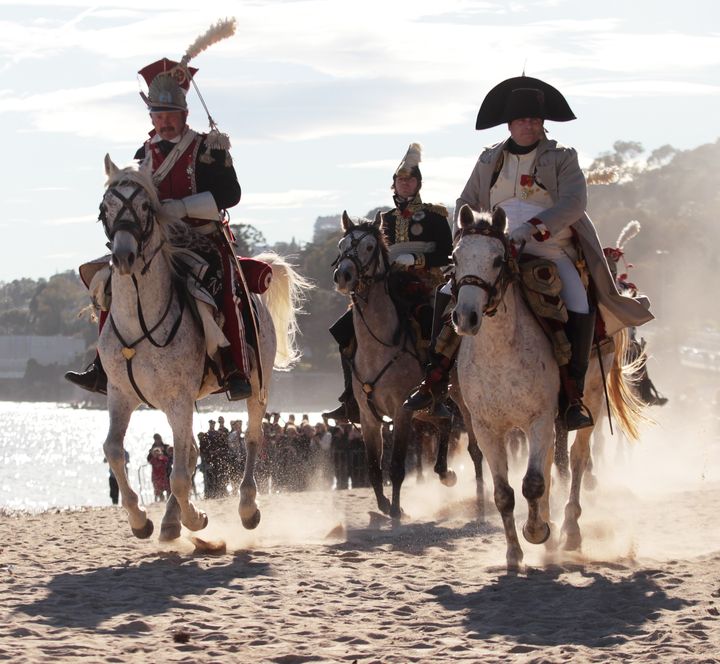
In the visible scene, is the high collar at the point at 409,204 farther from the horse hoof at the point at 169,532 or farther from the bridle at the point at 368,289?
the horse hoof at the point at 169,532

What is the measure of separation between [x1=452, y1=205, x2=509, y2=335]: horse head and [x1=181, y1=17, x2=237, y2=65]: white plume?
380 cm

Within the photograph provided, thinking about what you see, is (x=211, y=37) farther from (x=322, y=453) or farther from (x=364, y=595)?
(x=322, y=453)

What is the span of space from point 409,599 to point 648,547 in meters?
3.91

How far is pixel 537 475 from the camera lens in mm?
11398

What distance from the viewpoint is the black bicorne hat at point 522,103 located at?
1247cm

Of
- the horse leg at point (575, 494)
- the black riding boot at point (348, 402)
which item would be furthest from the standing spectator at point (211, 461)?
the horse leg at point (575, 494)

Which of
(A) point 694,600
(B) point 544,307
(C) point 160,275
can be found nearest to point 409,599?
(A) point 694,600

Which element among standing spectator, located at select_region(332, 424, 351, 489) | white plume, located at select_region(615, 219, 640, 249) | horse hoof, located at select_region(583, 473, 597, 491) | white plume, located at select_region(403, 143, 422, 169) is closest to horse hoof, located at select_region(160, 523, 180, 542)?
white plume, located at select_region(403, 143, 422, 169)

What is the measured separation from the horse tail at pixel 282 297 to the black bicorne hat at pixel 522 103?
420cm

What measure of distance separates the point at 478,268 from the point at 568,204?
69.5 inches

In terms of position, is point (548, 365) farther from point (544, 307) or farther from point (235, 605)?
point (235, 605)

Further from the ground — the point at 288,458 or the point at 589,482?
the point at 589,482

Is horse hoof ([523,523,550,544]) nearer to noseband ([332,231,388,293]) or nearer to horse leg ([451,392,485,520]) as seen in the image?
noseband ([332,231,388,293])

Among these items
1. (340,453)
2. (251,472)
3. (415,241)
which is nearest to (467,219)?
(251,472)
